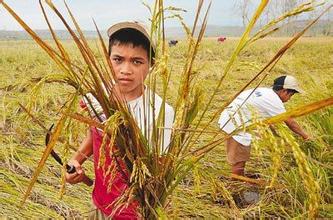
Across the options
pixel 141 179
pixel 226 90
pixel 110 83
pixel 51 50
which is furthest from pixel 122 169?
pixel 226 90

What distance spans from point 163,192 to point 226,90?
5.58 metres

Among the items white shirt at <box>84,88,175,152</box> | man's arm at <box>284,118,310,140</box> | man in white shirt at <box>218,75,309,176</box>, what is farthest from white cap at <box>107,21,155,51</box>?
man's arm at <box>284,118,310,140</box>

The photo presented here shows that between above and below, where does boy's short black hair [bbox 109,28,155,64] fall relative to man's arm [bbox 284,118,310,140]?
above

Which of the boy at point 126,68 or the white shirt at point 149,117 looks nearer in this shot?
the white shirt at point 149,117

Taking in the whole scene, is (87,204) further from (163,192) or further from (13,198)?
(163,192)

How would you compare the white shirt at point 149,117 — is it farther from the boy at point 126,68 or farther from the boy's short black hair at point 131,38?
the boy's short black hair at point 131,38

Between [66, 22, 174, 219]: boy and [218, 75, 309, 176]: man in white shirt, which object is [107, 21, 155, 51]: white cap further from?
[218, 75, 309, 176]: man in white shirt

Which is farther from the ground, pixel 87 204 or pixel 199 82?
pixel 199 82

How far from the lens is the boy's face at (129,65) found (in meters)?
1.33

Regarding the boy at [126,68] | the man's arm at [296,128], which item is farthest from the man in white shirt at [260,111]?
the boy at [126,68]

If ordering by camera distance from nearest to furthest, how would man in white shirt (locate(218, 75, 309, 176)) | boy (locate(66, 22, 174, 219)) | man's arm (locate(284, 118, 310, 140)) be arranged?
boy (locate(66, 22, 174, 219)), man's arm (locate(284, 118, 310, 140)), man in white shirt (locate(218, 75, 309, 176))

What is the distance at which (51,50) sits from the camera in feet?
2.64

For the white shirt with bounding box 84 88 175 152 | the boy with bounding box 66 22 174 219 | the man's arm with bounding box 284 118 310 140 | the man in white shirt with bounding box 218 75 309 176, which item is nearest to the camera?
the white shirt with bounding box 84 88 175 152

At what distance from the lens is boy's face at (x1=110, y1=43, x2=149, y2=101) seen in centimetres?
133
